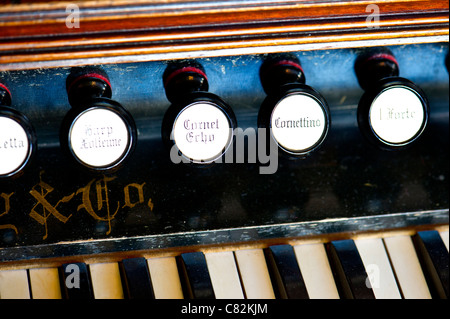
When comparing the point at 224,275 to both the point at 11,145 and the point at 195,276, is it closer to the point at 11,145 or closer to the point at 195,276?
the point at 195,276

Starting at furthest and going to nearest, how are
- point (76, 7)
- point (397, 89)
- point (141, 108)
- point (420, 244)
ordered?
point (420, 244) → point (141, 108) → point (397, 89) → point (76, 7)

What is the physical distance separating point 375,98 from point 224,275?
610 millimetres

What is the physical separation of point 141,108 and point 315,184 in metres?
0.53

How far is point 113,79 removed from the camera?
1.16 m

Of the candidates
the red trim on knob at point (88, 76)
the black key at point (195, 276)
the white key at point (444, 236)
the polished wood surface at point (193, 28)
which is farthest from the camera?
the white key at point (444, 236)

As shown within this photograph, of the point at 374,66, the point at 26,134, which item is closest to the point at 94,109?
the point at 26,134

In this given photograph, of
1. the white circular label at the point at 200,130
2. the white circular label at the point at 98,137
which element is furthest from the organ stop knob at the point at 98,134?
the white circular label at the point at 200,130

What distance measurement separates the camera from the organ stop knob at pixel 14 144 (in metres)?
1.01

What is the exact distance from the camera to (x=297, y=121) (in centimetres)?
107

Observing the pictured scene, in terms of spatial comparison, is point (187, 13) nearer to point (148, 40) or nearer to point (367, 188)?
point (148, 40)

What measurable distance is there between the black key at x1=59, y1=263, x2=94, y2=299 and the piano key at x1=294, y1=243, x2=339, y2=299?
0.58 metres

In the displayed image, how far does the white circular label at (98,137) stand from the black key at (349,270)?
2.19ft

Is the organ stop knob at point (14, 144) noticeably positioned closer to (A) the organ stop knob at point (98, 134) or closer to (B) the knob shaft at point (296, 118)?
(A) the organ stop knob at point (98, 134)
